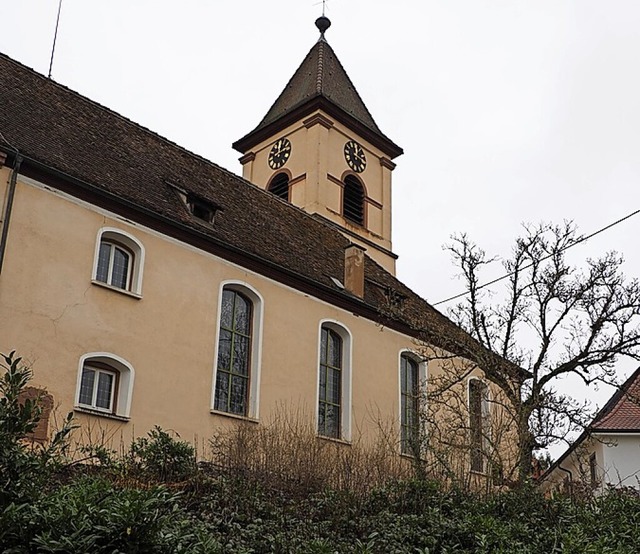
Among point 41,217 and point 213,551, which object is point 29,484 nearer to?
point 213,551

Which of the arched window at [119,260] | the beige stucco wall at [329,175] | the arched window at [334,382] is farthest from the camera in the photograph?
the beige stucco wall at [329,175]

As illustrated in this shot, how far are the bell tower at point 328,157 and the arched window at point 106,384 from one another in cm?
1298

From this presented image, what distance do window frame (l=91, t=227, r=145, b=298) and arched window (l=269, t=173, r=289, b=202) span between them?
1373 cm

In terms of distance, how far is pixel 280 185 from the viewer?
2981cm

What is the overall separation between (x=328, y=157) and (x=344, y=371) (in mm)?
10815

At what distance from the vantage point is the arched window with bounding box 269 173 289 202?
29.4 metres

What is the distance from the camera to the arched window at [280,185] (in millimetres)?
29406

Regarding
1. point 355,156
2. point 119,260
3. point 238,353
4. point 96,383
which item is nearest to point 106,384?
point 96,383

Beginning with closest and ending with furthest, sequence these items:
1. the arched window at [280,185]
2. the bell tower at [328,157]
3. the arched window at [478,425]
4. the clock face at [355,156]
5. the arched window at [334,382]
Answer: the arched window at [478,425] → the arched window at [334,382] → the bell tower at [328,157] → the arched window at [280,185] → the clock face at [355,156]

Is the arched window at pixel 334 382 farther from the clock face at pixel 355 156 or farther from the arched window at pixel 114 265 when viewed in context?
the clock face at pixel 355 156

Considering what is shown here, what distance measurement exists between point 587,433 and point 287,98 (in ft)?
62.5

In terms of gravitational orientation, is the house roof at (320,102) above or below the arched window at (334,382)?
above

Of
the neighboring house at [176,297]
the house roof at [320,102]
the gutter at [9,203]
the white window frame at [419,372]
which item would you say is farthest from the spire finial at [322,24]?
the gutter at [9,203]

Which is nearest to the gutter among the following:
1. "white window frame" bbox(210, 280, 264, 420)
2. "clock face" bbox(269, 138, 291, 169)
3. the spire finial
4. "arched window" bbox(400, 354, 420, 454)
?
"white window frame" bbox(210, 280, 264, 420)
